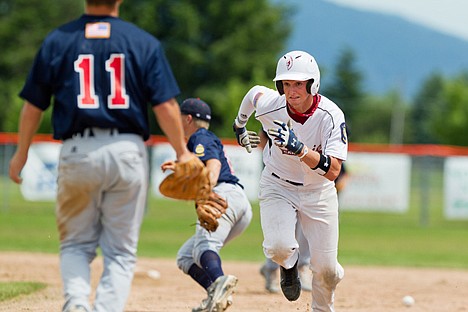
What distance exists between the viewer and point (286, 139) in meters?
6.12

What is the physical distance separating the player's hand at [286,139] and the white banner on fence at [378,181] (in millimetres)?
15068

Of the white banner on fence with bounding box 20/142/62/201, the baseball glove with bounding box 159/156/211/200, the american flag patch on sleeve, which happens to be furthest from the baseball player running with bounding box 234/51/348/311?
the white banner on fence with bounding box 20/142/62/201

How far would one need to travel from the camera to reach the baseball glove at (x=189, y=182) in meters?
5.13

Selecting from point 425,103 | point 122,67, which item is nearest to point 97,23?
point 122,67

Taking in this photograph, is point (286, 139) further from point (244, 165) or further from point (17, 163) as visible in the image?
point (244, 165)

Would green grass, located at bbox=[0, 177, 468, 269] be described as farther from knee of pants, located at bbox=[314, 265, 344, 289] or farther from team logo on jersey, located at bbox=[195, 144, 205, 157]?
knee of pants, located at bbox=[314, 265, 344, 289]

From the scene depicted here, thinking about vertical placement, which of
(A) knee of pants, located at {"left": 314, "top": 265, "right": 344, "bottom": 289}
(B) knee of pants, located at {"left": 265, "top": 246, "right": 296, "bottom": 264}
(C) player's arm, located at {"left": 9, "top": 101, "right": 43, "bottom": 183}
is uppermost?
(C) player's arm, located at {"left": 9, "top": 101, "right": 43, "bottom": 183}

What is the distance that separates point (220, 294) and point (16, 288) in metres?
3.62

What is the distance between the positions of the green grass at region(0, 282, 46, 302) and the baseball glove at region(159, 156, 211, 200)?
12.3 ft

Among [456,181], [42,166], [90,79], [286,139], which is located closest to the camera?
[90,79]

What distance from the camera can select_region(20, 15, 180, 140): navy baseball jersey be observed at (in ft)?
15.9

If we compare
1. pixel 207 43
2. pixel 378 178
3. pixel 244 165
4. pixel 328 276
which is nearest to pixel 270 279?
pixel 328 276

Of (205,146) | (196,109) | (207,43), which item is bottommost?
(207,43)

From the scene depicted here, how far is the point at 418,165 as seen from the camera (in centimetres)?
2195
